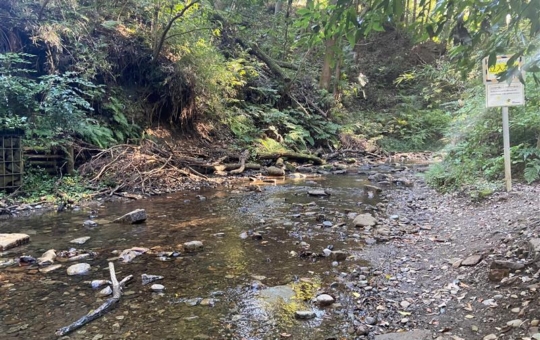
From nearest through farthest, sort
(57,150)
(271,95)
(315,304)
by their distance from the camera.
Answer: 1. (315,304)
2. (57,150)
3. (271,95)

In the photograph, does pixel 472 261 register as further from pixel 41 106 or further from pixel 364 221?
pixel 41 106

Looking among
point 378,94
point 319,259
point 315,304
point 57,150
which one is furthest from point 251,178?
point 378,94

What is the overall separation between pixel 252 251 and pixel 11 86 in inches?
225

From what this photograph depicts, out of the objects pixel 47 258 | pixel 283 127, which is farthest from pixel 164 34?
pixel 47 258

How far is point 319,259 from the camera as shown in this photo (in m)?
4.20

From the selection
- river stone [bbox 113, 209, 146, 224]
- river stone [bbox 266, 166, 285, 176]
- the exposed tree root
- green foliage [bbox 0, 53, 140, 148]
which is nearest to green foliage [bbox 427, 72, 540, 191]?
river stone [bbox 266, 166, 285, 176]

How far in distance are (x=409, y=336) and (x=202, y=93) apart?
33.0ft

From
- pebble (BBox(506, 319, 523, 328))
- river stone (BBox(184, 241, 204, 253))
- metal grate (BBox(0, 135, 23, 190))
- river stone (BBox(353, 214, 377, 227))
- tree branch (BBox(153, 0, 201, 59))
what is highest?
tree branch (BBox(153, 0, 201, 59))

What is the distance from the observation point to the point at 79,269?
3848mm

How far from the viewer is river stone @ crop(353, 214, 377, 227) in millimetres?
5555

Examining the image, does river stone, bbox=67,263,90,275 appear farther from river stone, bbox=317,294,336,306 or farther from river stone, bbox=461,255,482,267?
river stone, bbox=461,255,482,267

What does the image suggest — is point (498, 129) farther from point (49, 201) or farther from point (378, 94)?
point (378, 94)

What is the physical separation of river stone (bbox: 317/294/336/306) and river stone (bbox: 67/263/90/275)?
7.70 ft

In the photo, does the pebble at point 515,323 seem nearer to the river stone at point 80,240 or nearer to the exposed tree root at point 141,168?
the river stone at point 80,240
